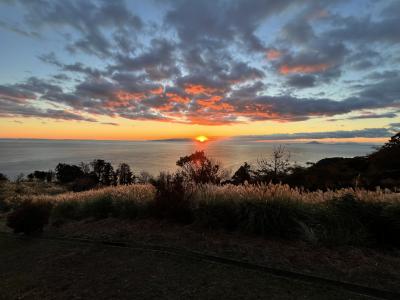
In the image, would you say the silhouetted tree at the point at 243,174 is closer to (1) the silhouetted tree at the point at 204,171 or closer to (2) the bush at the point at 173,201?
(1) the silhouetted tree at the point at 204,171

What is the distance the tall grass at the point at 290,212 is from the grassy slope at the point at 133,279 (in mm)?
1573

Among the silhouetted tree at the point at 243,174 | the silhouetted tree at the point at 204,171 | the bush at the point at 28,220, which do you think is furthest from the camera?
the silhouetted tree at the point at 243,174

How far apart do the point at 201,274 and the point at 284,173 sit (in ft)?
39.0

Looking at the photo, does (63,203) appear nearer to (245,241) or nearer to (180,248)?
(180,248)

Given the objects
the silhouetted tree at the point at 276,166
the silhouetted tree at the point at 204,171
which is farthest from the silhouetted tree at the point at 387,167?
the silhouetted tree at the point at 204,171

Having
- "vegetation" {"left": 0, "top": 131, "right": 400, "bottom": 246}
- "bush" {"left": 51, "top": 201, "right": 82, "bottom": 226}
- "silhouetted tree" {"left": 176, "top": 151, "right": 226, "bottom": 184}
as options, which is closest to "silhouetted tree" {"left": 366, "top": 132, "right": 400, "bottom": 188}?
"vegetation" {"left": 0, "top": 131, "right": 400, "bottom": 246}

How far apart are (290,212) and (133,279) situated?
3.06 m

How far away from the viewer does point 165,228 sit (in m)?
5.71

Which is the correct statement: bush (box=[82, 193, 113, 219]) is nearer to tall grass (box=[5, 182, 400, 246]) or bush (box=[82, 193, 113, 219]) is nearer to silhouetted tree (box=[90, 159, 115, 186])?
tall grass (box=[5, 182, 400, 246])

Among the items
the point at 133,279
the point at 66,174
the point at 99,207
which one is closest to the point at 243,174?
the point at 99,207

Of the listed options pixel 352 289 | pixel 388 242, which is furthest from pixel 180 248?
pixel 388 242

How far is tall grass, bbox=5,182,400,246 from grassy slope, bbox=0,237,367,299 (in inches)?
61.9

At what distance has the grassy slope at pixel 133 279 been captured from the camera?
3121 mm

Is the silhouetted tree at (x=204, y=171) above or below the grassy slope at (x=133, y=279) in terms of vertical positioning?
above
